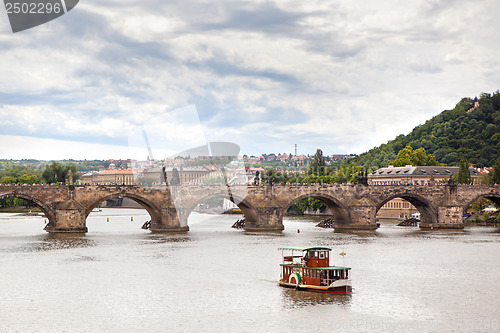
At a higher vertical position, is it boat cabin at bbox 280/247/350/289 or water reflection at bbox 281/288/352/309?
boat cabin at bbox 280/247/350/289

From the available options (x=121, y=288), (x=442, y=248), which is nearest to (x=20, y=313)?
(x=121, y=288)

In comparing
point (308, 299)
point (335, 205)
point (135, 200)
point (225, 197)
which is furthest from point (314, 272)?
point (335, 205)

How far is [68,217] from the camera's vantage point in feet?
208

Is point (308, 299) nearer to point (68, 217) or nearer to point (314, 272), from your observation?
point (314, 272)

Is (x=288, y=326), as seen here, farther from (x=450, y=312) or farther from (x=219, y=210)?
(x=219, y=210)

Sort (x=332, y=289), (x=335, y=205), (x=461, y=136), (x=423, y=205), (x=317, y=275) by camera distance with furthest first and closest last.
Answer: (x=461, y=136) < (x=423, y=205) < (x=335, y=205) < (x=317, y=275) < (x=332, y=289)

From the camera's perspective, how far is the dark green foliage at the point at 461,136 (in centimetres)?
13462

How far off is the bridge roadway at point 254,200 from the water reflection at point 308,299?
3710 centimetres

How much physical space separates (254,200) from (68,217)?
63.0 ft

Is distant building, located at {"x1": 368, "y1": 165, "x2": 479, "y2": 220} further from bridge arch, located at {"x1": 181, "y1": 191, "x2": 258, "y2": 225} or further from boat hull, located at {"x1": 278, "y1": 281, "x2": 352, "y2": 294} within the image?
boat hull, located at {"x1": 278, "y1": 281, "x2": 352, "y2": 294}

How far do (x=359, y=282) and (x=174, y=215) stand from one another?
3583cm

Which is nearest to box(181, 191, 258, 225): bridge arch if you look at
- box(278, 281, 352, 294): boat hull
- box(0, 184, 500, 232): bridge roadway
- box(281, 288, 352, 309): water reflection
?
box(0, 184, 500, 232): bridge roadway

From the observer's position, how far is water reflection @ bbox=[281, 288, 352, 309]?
29.3 meters

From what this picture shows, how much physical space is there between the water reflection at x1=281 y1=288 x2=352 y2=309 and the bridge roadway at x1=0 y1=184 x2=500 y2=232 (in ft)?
122
